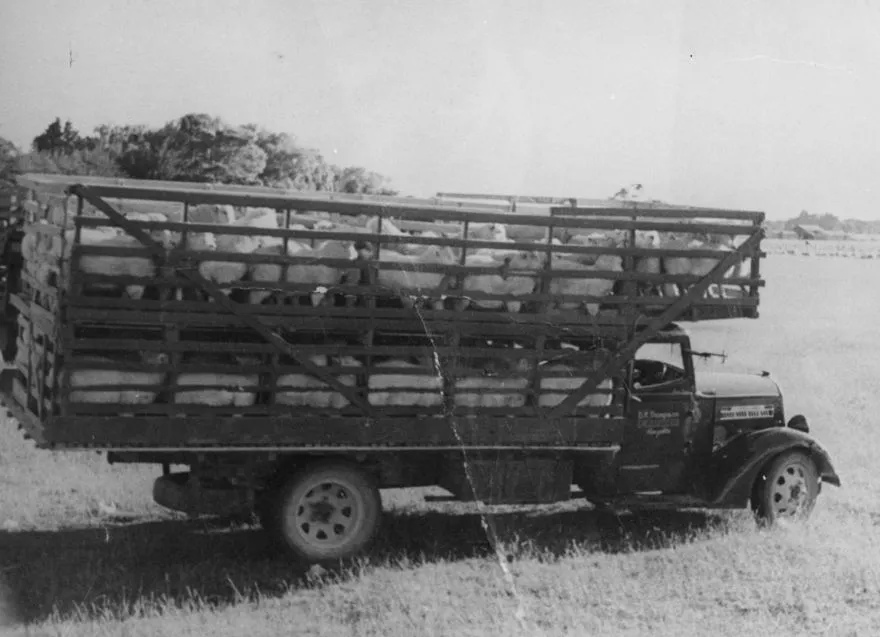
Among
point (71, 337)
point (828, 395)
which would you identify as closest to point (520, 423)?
point (71, 337)

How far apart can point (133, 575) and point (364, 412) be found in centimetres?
176

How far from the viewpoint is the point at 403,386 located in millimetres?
7410

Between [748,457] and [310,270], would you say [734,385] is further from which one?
[310,270]

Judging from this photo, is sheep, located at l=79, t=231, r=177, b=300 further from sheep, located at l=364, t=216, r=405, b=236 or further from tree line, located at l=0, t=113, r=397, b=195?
tree line, located at l=0, t=113, r=397, b=195

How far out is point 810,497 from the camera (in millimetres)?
8742

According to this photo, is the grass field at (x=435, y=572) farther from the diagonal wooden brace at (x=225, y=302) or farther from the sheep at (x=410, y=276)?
the sheep at (x=410, y=276)

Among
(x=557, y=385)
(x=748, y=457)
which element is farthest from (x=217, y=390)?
(x=748, y=457)

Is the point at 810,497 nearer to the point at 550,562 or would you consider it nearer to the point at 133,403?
the point at 550,562

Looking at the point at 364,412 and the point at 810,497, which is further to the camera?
the point at 810,497

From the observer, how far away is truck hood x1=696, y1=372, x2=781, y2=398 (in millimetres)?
8984

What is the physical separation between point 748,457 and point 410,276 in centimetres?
296

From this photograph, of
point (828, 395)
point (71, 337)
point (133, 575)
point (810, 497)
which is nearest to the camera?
point (71, 337)

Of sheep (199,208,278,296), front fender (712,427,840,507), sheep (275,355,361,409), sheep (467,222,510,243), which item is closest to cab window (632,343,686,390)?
front fender (712,427,840,507)

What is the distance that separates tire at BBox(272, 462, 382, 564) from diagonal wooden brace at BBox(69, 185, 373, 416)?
506 mm
